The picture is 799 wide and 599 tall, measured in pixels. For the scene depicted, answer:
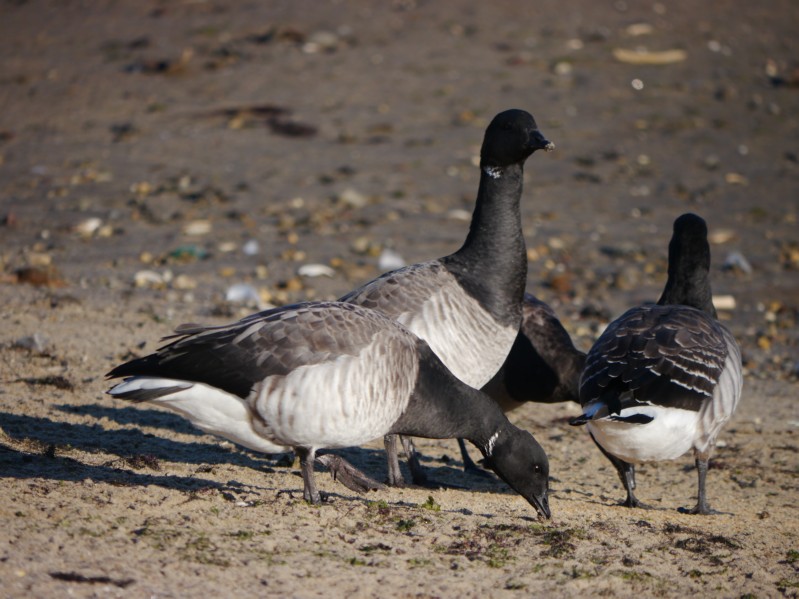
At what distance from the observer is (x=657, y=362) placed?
20.9 ft

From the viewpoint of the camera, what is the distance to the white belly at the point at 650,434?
6266 millimetres

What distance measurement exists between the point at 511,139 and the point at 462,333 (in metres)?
1.49

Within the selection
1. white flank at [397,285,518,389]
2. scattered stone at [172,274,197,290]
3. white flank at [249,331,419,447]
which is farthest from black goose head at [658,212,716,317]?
scattered stone at [172,274,197,290]

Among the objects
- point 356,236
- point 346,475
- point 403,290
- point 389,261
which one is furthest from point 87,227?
point 346,475

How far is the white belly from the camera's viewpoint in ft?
20.6

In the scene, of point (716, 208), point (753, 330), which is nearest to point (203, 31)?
point (716, 208)

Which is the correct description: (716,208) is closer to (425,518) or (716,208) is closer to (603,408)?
(603,408)

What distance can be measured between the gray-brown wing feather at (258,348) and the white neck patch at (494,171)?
204 centimetres

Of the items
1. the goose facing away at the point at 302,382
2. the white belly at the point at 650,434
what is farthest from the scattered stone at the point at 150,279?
the white belly at the point at 650,434

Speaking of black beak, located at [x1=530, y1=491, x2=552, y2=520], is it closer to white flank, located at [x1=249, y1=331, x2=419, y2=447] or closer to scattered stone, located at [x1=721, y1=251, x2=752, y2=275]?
white flank, located at [x1=249, y1=331, x2=419, y2=447]

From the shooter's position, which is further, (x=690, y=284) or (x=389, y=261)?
(x=389, y=261)

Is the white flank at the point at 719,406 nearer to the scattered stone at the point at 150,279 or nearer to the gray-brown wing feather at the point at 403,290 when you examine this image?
the gray-brown wing feather at the point at 403,290

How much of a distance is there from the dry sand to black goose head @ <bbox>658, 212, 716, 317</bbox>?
50.5 inches

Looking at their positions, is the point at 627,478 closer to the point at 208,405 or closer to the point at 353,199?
the point at 208,405
